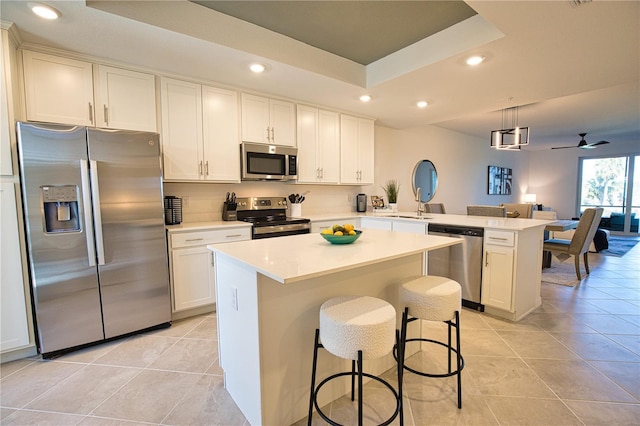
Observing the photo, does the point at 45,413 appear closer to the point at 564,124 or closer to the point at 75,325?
the point at 75,325

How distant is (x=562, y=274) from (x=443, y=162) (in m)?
3.04

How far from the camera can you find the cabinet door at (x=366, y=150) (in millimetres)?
4488

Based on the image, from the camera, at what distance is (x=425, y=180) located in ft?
19.7

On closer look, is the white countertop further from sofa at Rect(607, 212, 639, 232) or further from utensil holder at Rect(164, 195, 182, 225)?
sofa at Rect(607, 212, 639, 232)

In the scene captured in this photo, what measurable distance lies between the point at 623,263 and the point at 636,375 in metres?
4.28

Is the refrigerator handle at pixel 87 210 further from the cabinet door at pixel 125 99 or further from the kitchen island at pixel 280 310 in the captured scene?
the kitchen island at pixel 280 310

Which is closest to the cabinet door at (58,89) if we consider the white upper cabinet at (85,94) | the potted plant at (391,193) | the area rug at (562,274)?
the white upper cabinet at (85,94)

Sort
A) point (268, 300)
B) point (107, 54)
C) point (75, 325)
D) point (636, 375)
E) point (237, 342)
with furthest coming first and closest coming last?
point (107, 54) → point (75, 325) → point (636, 375) → point (237, 342) → point (268, 300)

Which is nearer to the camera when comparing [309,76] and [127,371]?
[127,371]

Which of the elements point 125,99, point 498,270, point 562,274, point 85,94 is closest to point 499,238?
point 498,270

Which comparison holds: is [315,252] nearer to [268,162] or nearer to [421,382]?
[421,382]

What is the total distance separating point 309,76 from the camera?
2939 mm

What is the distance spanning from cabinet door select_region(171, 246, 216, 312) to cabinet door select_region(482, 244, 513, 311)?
274cm

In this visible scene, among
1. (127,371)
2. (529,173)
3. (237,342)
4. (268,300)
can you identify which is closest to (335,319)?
(268,300)
